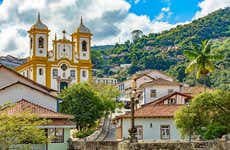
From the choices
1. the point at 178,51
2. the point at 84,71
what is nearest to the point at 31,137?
the point at 84,71

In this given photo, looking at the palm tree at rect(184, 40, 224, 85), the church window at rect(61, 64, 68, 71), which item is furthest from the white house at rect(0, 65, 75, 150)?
the church window at rect(61, 64, 68, 71)

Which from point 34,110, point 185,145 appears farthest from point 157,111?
point 185,145

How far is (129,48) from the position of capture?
196250mm

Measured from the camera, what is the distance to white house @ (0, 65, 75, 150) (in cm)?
3778

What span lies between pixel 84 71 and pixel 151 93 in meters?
26.9

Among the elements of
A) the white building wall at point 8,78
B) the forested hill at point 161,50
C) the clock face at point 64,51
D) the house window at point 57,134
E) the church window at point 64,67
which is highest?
the forested hill at point 161,50

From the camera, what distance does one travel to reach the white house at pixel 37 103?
3778 cm

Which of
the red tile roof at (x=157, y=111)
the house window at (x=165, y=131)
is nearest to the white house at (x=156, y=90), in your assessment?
the red tile roof at (x=157, y=111)

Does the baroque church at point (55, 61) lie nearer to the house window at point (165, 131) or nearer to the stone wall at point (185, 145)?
the house window at point (165, 131)

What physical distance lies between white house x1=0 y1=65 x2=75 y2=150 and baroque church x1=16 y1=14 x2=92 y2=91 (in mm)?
42586

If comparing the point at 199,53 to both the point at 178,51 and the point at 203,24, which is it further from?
the point at 203,24

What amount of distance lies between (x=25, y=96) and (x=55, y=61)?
49.0 meters

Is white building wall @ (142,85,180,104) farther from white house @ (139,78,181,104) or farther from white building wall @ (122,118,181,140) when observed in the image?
white building wall @ (122,118,181,140)

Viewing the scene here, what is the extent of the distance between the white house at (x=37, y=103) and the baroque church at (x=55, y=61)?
42586mm
